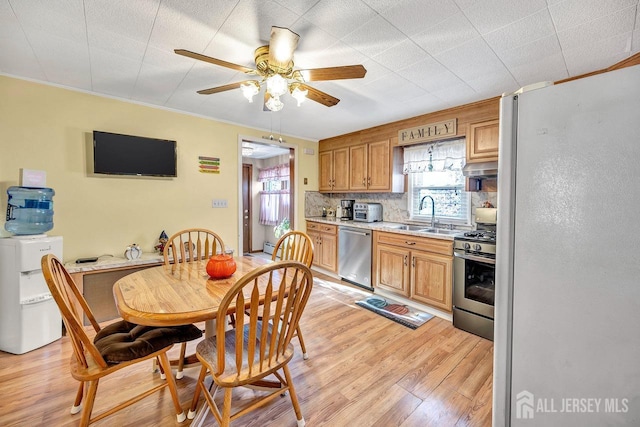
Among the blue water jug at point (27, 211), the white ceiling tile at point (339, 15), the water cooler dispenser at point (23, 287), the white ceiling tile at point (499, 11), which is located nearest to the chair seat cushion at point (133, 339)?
the water cooler dispenser at point (23, 287)

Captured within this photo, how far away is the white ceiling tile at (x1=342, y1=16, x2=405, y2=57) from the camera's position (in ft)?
5.24

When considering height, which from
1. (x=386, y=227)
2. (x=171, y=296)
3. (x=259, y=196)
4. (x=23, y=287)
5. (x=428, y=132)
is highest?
(x=428, y=132)

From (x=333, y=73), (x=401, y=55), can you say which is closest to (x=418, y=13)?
(x=401, y=55)

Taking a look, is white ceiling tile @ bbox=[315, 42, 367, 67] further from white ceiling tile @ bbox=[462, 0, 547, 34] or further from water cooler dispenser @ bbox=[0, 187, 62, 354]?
water cooler dispenser @ bbox=[0, 187, 62, 354]

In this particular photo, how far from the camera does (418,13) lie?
1492 millimetres

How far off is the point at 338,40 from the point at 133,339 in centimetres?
220

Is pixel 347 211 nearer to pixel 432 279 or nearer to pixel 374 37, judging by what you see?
pixel 432 279

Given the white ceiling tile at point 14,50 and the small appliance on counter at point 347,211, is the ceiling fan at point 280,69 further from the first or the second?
the small appliance on counter at point 347,211

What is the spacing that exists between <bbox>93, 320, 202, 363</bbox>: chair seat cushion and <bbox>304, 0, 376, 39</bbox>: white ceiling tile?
6.53 ft

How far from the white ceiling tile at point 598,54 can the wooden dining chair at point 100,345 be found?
316 cm

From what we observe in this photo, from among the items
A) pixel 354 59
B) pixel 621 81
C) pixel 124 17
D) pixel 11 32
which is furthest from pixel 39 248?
pixel 621 81

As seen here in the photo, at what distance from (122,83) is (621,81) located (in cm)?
336

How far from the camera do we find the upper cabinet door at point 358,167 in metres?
4.01

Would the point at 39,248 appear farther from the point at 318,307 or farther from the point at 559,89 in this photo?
the point at 559,89
